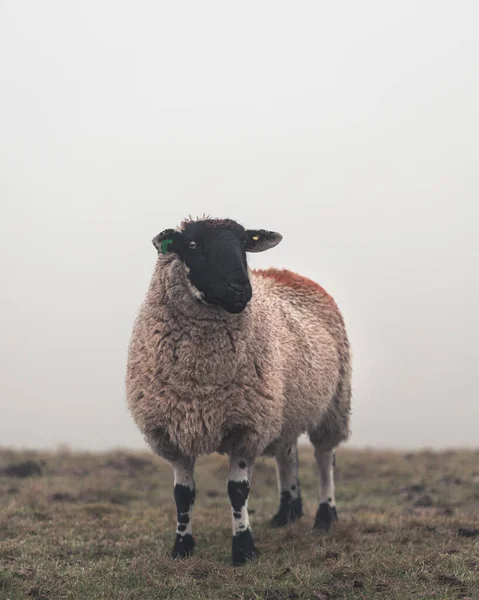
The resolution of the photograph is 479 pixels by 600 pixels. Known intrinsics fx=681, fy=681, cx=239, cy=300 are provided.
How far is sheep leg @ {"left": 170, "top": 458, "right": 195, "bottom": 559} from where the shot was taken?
770cm

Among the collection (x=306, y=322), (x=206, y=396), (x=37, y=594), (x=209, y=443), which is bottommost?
(x=37, y=594)

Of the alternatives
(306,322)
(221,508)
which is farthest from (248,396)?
(221,508)

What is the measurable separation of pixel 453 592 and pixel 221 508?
567cm

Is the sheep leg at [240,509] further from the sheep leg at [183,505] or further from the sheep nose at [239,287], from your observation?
the sheep nose at [239,287]

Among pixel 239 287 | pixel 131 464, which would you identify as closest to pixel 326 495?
pixel 239 287

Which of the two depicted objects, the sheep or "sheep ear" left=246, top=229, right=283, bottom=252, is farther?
"sheep ear" left=246, top=229, right=283, bottom=252

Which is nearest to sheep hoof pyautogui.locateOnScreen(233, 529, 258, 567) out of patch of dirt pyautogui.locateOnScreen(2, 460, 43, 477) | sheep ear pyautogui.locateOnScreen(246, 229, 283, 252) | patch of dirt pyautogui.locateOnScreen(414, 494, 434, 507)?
sheep ear pyautogui.locateOnScreen(246, 229, 283, 252)

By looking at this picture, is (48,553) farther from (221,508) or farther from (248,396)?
(221,508)

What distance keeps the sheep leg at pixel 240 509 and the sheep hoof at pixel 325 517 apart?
1.88 m

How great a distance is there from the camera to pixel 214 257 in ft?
23.7

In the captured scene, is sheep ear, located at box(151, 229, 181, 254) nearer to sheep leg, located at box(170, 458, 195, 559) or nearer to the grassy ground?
sheep leg, located at box(170, 458, 195, 559)

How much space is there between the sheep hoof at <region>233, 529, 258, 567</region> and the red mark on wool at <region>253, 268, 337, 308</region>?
12.5ft

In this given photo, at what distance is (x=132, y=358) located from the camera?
26.1 feet

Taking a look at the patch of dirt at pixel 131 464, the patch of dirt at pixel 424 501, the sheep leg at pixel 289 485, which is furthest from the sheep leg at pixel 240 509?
the patch of dirt at pixel 131 464
